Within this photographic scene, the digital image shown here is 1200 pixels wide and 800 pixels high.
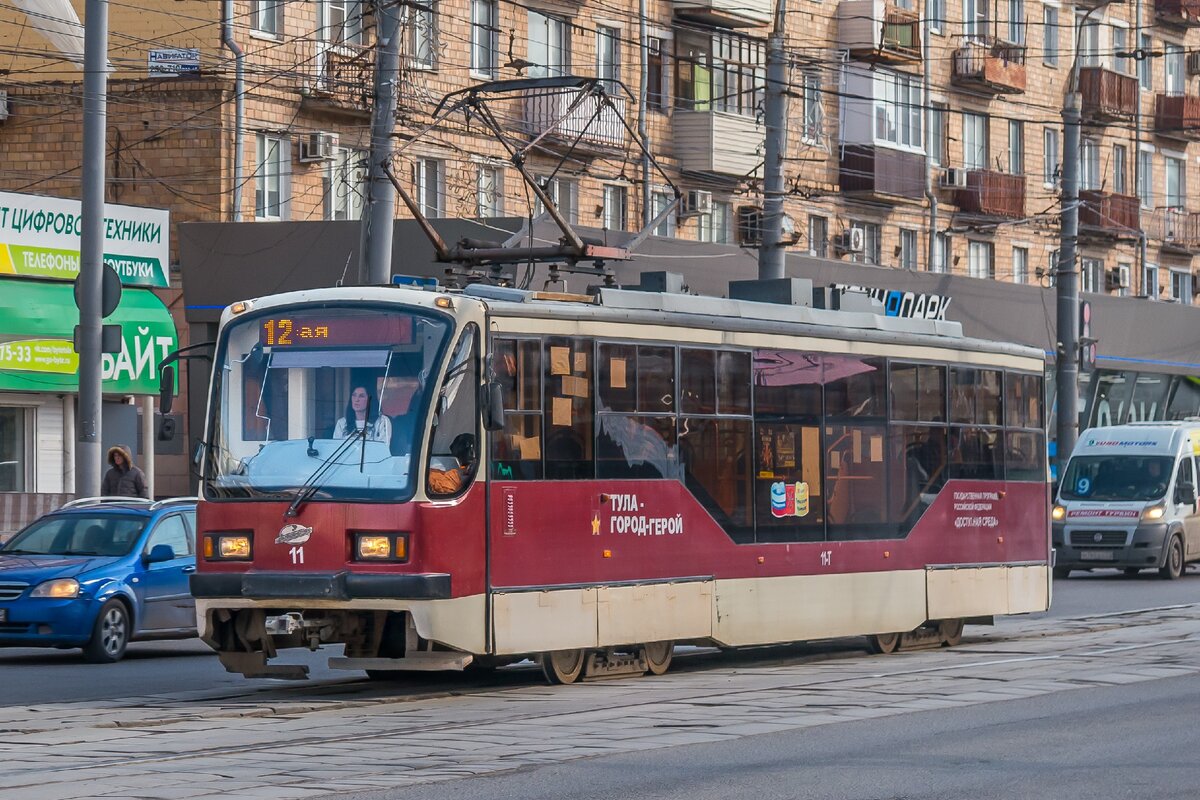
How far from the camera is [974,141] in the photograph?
4953 centimetres

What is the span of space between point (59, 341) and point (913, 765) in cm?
2036

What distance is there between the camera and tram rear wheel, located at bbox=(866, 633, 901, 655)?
1886 centimetres

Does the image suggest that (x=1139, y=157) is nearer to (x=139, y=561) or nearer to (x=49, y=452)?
(x=49, y=452)

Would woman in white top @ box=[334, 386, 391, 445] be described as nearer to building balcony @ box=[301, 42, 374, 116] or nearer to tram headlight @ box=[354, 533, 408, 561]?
tram headlight @ box=[354, 533, 408, 561]

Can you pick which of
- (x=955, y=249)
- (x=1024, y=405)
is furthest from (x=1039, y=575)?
(x=955, y=249)

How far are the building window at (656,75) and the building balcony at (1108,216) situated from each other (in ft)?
50.7

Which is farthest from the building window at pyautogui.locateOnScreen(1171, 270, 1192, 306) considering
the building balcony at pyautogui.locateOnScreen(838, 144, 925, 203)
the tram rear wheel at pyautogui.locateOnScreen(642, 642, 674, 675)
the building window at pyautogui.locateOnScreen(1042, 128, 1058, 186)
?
the tram rear wheel at pyautogui.locateOnScreen(642, 642, 674, 675)

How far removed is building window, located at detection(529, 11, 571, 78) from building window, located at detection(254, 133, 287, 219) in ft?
18.1

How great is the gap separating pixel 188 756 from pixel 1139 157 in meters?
48.7

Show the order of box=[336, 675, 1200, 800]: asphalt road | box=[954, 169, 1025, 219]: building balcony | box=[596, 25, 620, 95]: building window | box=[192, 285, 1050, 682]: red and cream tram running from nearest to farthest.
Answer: box=[336, 675, 1200, 800]: asphalt road, box=[192, 285, 1050, 682]: red and cream tram, box=[596, 25, 620, 95]: building window, box=[954, 169, 1025, 219]: building balcony

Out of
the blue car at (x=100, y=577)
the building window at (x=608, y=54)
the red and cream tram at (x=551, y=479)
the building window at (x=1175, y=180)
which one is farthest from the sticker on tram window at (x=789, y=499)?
the building window at (x=1175, y=180)

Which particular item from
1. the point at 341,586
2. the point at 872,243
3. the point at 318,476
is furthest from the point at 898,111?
the point at 341,586

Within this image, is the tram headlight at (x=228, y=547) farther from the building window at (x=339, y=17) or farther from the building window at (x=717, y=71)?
the building window at (x=717, y=71)

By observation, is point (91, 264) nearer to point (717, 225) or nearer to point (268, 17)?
point (268, 17)
